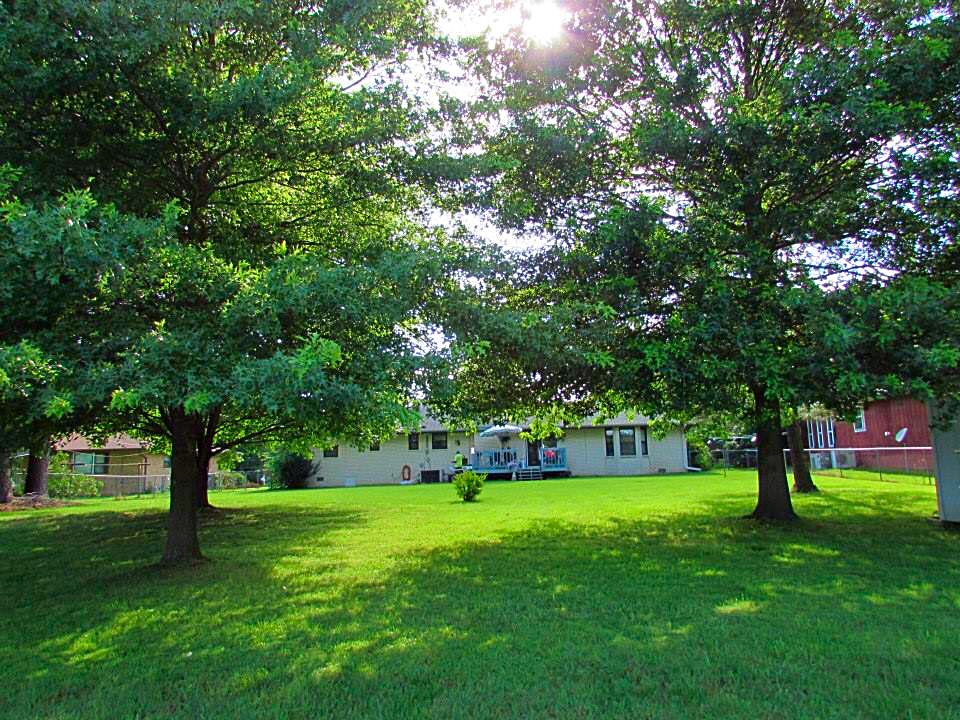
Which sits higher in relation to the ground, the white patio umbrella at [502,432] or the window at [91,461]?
the white patio umbrella at [502,432]

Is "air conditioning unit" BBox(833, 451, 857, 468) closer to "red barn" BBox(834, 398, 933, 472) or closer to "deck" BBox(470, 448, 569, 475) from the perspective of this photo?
"red barn" BBox(834, 398, 933, 472)

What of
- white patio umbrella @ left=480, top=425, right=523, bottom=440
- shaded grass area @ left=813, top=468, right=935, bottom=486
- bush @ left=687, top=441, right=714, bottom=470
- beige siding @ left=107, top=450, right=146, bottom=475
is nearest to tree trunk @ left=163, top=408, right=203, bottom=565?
shaded grass area @ left=813, top=468, right=935, bottom=486

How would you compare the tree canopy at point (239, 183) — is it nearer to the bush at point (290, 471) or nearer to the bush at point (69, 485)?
the bush at point (69, 485)

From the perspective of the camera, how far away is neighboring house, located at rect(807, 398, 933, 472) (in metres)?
23.8

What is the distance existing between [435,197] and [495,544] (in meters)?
5.34

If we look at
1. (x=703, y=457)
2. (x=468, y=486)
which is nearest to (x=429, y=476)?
(x=703, y=457)

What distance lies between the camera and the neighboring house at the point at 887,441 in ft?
78.1

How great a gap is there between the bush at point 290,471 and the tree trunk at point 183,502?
77.0ft

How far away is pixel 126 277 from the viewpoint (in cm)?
495

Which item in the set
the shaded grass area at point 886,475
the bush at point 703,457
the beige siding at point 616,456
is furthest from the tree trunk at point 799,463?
the beige siding at point 616,456

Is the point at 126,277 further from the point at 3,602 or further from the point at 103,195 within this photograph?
the point at 3,602

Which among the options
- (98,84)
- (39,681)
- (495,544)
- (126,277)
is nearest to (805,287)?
(495,544)

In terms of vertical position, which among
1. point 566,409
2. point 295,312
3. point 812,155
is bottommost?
point 566,409

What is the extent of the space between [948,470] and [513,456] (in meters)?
23.4
